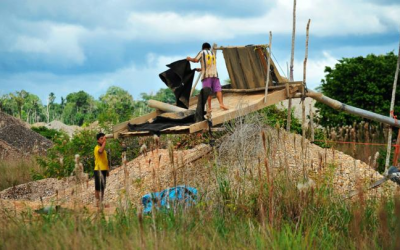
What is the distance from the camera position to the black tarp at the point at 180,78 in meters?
10.6

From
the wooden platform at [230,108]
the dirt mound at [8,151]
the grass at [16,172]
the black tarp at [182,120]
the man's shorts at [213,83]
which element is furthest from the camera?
the dirt mound at [8,151]

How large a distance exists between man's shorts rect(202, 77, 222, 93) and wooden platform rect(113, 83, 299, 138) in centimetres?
38

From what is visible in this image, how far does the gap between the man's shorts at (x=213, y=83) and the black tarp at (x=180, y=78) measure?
44cm

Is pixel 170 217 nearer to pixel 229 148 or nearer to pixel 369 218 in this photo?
pixel 369 218

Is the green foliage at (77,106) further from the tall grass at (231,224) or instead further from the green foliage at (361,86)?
the tall grass at (231,224)

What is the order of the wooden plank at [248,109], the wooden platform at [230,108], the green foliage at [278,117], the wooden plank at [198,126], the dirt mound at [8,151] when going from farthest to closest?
the dirt mound at [8,151] < the green foliage at [278,117] < the wooden plank at [248,109] < the wooden platform at [230,108] < the wooden plank at [198,126]

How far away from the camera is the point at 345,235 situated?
17.1ft

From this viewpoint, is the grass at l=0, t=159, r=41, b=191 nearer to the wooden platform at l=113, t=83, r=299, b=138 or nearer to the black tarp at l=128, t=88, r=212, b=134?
the wooden platform at l=113, t=83, r=299, b=138

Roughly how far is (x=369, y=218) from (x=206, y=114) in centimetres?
452

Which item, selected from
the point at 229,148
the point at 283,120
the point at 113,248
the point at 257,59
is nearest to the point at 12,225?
the point at 113,248

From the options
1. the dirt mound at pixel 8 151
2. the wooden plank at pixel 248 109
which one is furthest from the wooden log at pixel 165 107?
the dirt mound at pixel 8 151

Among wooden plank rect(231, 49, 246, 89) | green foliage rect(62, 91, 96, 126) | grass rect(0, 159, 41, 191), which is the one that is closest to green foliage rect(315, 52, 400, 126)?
wooden plank rect(231, 49, 246, 89)

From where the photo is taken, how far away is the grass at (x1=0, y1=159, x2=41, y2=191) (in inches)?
525

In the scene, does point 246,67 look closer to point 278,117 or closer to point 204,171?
point 278,117
